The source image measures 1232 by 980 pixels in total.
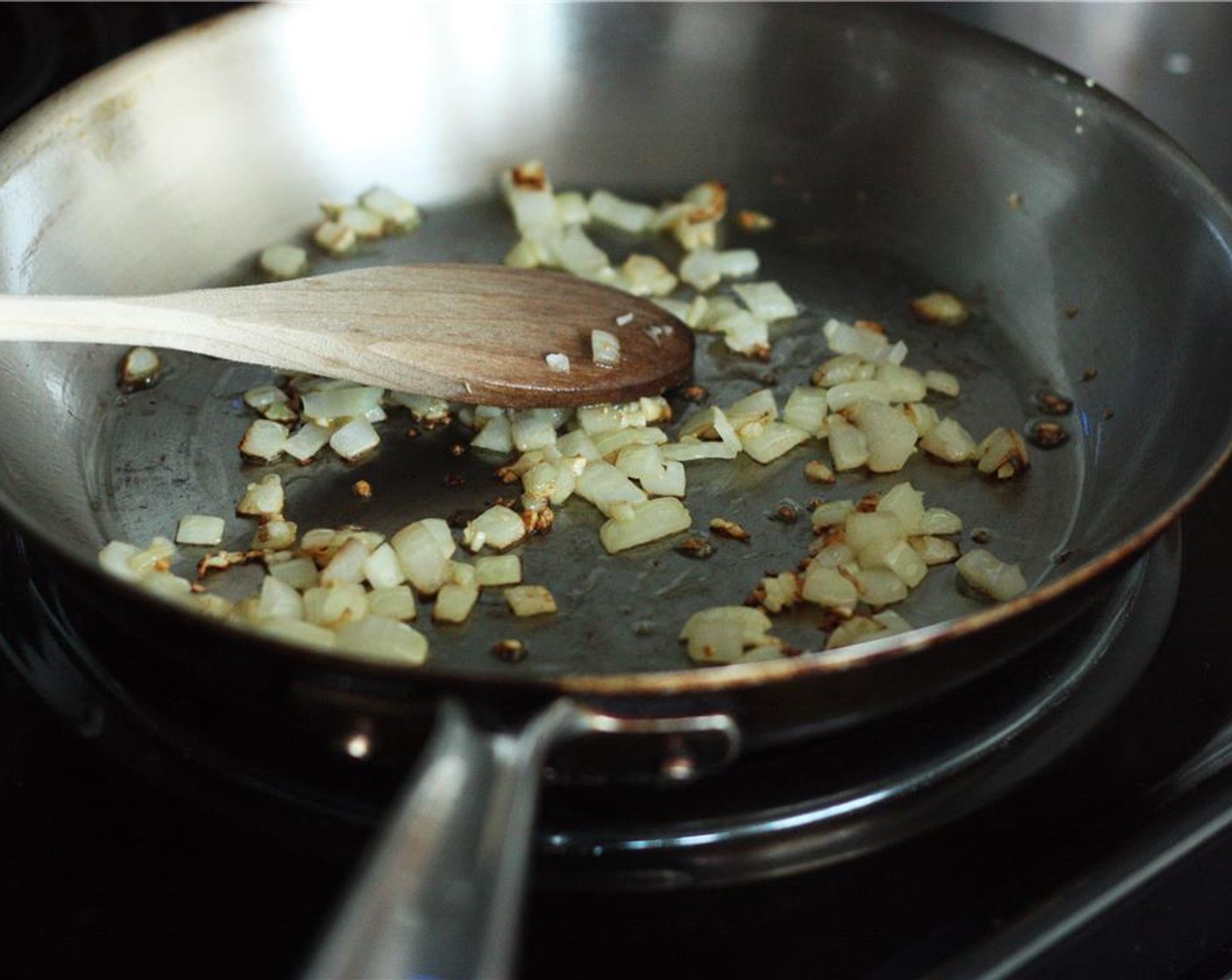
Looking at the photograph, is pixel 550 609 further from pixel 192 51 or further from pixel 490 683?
pixel 192 51

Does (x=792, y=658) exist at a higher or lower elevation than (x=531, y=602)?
higher

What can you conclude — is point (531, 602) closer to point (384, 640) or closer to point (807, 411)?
point (384, 640)

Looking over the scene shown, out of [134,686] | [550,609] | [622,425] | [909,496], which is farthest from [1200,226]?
[134,686]

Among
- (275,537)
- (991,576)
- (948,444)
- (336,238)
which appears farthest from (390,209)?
(991,576)

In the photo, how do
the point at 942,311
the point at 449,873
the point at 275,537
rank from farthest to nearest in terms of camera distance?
1. the point at 942,311
2. the point at 275,537
3. the point at 449,873

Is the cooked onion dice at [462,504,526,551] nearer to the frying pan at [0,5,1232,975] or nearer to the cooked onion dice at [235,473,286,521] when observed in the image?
the frying pan at [0,5,1232,975]

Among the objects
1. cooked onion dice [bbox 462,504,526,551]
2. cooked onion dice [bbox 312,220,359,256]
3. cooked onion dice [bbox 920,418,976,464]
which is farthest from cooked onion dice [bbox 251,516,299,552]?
cooked onion dice [bbox 920,418,976,464]

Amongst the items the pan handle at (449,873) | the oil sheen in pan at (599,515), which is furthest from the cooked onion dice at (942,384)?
the pan handle at (449,873)
